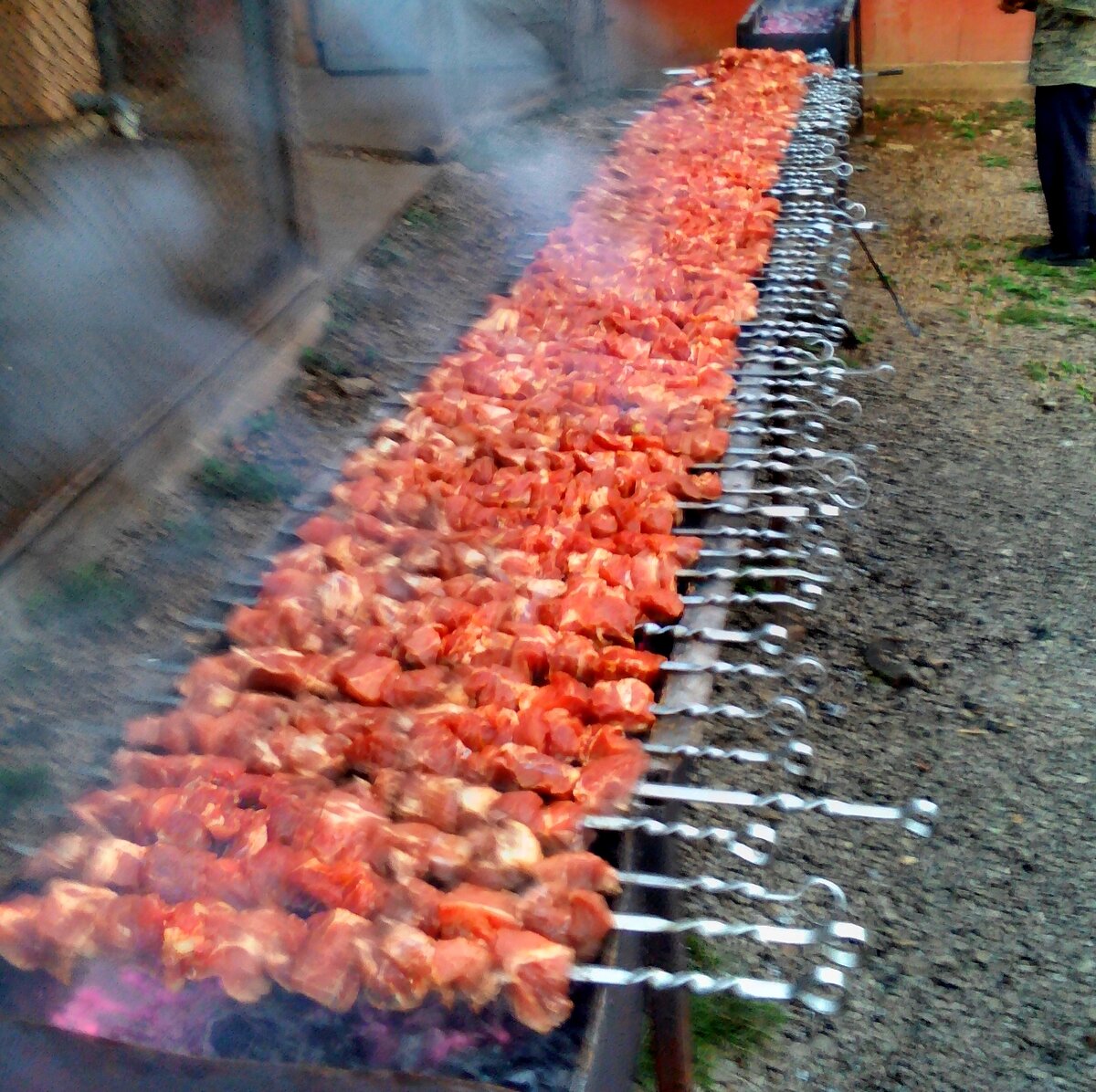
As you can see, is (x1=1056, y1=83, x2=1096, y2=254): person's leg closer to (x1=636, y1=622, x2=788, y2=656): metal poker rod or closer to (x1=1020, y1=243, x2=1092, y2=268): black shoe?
(x1=1020, y1=243, x2=1092, y2=268): black shoe

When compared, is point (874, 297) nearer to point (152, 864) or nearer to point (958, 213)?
point (958, 213)

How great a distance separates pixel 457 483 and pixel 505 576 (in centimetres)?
51

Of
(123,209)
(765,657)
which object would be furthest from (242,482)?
(765,657)

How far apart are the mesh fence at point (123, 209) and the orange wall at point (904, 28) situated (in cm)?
943

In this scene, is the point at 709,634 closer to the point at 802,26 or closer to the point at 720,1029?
the point at 720,1029

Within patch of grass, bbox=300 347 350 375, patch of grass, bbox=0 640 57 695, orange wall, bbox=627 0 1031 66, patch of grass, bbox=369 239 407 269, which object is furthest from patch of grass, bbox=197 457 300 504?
orange wall, bbox=627 0 1031 66

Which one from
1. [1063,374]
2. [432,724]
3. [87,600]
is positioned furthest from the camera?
[1063,374]

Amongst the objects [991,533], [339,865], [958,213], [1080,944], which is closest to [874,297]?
[958,213]

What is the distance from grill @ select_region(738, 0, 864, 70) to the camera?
28.4ft

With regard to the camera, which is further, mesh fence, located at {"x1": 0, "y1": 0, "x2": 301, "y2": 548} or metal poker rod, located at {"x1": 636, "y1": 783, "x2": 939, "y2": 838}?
mesh fence, located at {"x1": 0, "y1": 0, "x2": 301, "y2": 548}

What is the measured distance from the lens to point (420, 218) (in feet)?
22.8

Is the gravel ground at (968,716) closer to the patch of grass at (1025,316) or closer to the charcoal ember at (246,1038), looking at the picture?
the patch of grass at (1025,316)

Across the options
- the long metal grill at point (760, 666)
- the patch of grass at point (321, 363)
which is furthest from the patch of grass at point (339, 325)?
the long metal grill at point (760, 666)

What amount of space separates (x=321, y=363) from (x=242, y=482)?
3.53 feet
